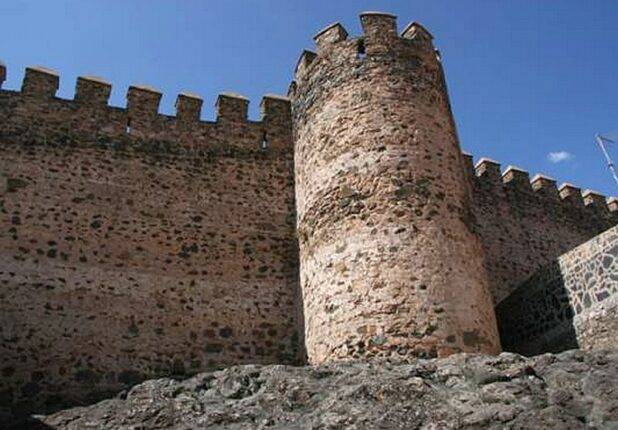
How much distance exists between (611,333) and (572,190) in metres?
7.02

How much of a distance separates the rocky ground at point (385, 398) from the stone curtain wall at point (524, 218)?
5.90 m

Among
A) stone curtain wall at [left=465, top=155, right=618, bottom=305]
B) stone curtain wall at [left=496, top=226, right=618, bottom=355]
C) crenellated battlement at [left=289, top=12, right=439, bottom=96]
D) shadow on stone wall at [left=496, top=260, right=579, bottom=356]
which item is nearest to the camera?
stone curtain wall at [left=496, top=226, right=618, bottom=355]

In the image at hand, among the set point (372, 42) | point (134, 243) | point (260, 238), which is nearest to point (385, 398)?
point (260, 238)

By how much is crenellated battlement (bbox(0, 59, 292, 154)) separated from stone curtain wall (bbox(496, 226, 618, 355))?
4.61 metres

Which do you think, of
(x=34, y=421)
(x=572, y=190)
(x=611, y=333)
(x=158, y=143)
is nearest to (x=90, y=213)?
(x=158, y=143)

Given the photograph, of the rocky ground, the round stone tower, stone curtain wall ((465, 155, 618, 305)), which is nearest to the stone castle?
the round stone tower

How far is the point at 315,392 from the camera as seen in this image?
612 centimetres

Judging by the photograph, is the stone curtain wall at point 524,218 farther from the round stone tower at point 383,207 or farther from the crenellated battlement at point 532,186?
the round stone tower at point 383,207

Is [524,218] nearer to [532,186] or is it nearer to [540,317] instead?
[532,186]

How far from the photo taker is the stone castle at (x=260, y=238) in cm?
812

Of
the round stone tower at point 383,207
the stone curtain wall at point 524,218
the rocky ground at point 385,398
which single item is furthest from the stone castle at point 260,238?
the rocky ground at point 385,398

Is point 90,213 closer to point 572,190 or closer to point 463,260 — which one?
point 463,260

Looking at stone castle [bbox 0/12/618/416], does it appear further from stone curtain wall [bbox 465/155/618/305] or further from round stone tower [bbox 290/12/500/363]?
stone curtain wall [bbox 465/155/618/305]

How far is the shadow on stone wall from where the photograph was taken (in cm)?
871
